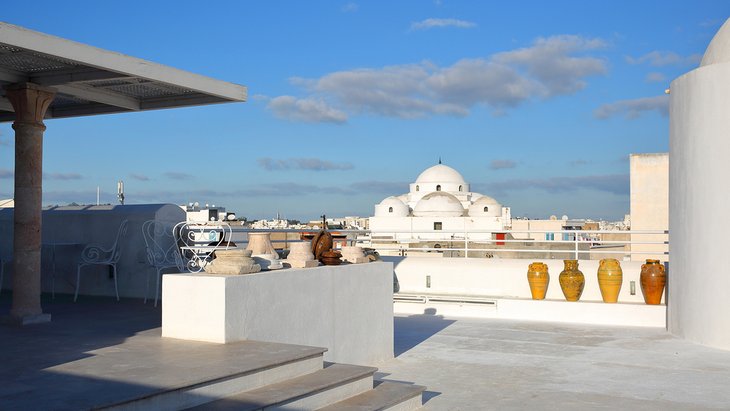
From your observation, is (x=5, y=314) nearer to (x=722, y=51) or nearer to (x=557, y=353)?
(x=557, y=353)

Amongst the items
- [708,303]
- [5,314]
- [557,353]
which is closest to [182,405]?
[5,314]

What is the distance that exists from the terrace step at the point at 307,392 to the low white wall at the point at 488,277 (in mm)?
7827

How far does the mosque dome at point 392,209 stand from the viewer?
225ft

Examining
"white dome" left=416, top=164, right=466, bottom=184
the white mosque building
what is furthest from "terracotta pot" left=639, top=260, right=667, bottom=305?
"white dome" left=416, top=164, right=466, bottom=184

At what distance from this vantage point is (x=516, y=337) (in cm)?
1045

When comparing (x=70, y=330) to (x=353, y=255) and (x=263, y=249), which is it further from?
(x=353, y=255)

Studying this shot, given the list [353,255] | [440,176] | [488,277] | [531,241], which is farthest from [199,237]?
Answer: [440,176]

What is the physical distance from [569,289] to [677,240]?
2.55 meters

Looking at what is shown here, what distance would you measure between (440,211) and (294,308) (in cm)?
5909

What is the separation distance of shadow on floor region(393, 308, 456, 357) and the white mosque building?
46.0 metres

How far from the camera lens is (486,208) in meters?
67.4

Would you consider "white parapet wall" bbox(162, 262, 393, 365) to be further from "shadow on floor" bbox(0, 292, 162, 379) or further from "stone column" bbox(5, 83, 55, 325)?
"stone column" bbox(5, 83, 55, 325)

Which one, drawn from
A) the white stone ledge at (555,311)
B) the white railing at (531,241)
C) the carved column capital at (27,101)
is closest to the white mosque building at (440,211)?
the white railing at (531,241)

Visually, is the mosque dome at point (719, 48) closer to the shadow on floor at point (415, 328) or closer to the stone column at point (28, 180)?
the shadow on floor at point (415, 328)
